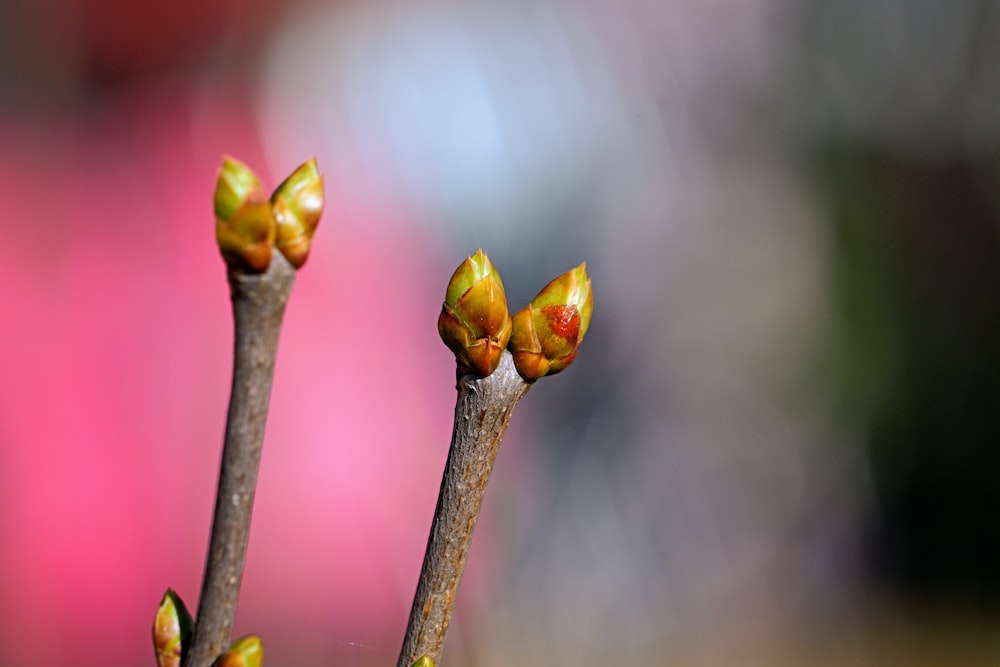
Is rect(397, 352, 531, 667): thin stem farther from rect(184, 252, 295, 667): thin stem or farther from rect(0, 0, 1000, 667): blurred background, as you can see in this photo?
rect(0, 0, 1000, 667): blurred background

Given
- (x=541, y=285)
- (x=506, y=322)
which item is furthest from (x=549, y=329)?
(x=541, y=285)

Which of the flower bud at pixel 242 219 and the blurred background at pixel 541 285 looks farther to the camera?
the blurred background at pixel 541 285

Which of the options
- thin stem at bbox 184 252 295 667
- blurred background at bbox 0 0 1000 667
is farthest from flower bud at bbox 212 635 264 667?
blurred background at bbox 0 0 1000 667

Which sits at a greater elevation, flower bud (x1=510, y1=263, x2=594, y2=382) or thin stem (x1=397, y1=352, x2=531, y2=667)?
flower bud (x1=510, y1=263, x2=594, y2=382)

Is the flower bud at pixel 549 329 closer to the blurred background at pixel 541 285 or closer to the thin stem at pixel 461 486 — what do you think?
the thin stem at pixel 461 486

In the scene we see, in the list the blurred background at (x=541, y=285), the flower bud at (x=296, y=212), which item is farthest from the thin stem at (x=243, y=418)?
the blurred background at (x=541, y=285)
